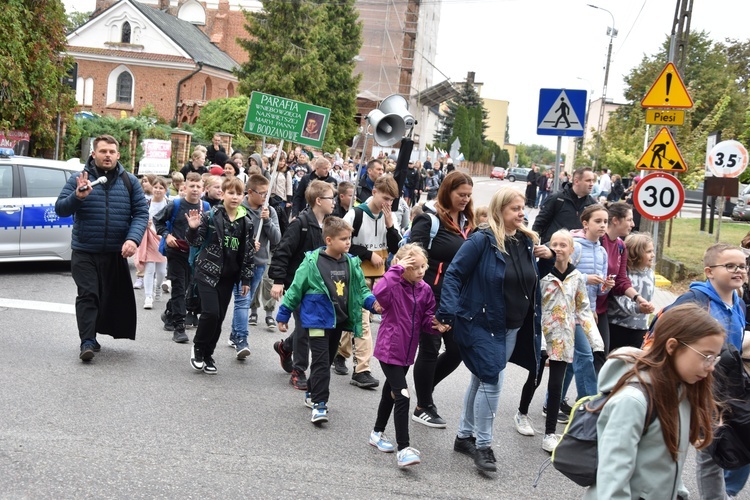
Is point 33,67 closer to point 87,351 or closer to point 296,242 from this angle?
point 87,351

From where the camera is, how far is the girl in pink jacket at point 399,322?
6184 millimetres

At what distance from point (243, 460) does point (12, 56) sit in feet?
52.5

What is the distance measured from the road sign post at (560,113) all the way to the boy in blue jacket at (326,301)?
5887 millimetres

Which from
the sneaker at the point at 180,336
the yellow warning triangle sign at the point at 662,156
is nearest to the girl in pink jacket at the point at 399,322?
the sneaker at the point at 180,336

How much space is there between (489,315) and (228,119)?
35685 millimetres

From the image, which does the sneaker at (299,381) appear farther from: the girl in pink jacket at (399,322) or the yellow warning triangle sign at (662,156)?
the yellow warning triangle sign at (662,156)

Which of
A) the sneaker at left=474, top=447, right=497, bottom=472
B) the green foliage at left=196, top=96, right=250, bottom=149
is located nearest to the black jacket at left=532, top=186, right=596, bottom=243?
the sneaker at left=474, top=447, right=497, bottom=472

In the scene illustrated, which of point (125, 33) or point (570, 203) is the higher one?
point (125, 33)

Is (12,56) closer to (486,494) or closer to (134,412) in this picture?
(134,412)

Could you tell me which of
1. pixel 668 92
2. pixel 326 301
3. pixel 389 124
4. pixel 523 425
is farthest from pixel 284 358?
pixel 668 92

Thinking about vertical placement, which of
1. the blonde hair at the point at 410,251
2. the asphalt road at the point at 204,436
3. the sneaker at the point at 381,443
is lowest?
the asphalt road at the point at 204,436

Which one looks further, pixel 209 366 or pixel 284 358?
pixel 284 358

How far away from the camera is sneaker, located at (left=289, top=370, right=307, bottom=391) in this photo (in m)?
7.77

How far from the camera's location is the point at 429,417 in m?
7.00
